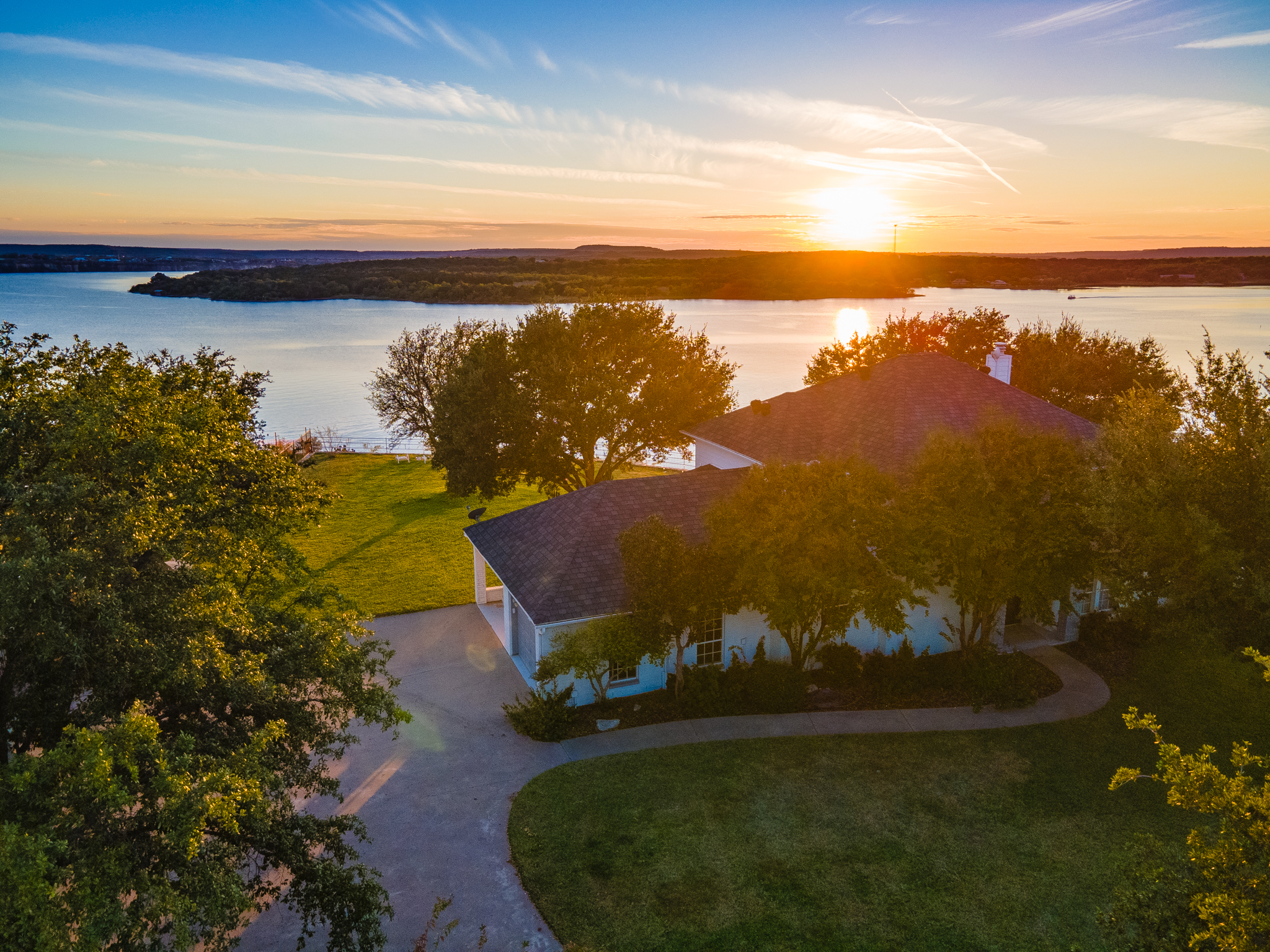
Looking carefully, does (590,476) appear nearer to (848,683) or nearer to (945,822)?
(848,683)

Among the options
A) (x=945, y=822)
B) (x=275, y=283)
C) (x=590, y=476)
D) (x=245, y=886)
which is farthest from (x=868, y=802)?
(x=275, y=283)

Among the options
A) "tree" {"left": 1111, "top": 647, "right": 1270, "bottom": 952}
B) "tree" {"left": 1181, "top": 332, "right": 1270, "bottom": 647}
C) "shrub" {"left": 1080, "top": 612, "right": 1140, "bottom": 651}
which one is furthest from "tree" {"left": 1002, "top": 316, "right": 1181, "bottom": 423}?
"tree" {"left": 1111, "top": 647, "right": 1270, "bottom": 952}

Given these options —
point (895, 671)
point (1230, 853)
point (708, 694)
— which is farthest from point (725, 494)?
point (1230, 853)

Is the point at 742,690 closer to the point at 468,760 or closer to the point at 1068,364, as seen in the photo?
the point at 468,760

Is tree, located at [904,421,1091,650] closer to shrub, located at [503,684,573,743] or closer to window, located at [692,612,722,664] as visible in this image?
window, located at [692,612,722,664]

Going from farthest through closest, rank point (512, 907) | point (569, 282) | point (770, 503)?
point (569, 282) → point (770, 503) → point (512, 907)

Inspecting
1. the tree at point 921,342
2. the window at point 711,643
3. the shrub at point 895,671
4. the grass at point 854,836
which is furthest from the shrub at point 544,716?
the tree at point 921,342
